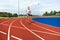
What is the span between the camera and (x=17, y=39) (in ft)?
33.3

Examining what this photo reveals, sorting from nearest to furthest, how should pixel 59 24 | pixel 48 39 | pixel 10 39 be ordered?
pixel 10 39 → pixel 48 39 → pixel 59 24

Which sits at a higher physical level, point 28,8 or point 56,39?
point 28,8

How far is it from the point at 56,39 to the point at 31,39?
1568mm

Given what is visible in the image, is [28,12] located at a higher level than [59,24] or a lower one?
higher

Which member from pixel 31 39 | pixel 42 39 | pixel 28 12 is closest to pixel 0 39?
pixel 31 39

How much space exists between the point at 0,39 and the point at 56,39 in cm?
323

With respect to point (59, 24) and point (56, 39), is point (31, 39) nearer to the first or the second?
point (56, 39)

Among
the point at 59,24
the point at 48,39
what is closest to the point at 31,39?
the point at 48,39

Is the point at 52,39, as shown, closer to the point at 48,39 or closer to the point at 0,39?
the point at 48,39

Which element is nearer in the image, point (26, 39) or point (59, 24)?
point (26, 39)

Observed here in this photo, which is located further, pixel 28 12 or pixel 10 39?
pixel 28 12

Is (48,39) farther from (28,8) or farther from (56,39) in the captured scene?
(28,8)

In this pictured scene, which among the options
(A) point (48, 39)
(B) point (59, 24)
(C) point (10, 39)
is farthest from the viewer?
(B) point (59, 24)

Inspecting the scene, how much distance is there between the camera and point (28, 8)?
2306cm
